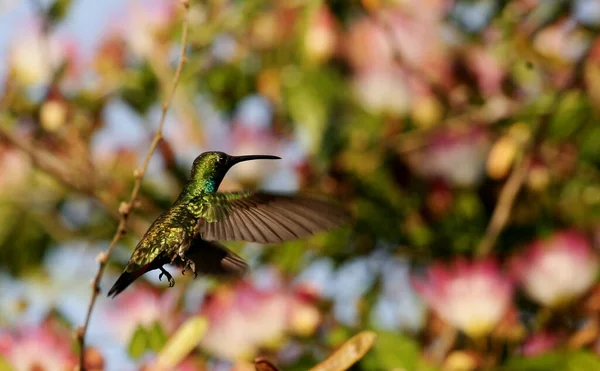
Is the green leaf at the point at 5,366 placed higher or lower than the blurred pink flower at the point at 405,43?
lower

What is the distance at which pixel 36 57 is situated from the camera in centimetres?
224

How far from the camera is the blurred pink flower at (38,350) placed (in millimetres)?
1356

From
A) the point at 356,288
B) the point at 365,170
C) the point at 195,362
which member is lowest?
the point at 195,362

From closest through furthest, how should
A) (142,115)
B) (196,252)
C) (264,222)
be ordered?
(264,222)
(196,252)
(142,115)

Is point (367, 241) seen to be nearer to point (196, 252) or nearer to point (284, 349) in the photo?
point (284, 349)

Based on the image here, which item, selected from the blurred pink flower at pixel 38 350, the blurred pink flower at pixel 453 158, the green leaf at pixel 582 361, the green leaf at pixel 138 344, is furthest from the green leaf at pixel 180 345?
the blurred pink flower at pixel 453 158

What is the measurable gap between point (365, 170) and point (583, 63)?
46 cm

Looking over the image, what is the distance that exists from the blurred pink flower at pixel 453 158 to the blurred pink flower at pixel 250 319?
48cm

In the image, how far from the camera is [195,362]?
4.84 ft

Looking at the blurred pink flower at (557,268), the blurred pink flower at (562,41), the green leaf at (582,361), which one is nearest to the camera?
the green leaf at (582,361)

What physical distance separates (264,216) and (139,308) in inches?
26.6

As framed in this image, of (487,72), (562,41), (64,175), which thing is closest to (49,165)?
(64,175)

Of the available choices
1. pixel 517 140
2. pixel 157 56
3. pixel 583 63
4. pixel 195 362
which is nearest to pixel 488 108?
pixel 517 140

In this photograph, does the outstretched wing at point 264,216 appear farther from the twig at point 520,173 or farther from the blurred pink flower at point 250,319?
the twig at point 520,173
